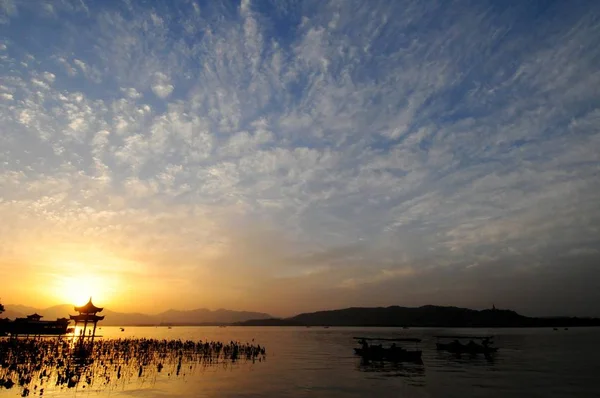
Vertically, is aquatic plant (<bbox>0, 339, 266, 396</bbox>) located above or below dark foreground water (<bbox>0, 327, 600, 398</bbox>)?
above

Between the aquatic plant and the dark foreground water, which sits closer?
the dark foreground water

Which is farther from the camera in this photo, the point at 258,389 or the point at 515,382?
the point at 515,382

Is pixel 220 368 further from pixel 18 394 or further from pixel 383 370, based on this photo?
pixel 18 394

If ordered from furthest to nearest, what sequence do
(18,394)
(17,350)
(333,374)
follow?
(17,350)
(333,374)
(18,394)

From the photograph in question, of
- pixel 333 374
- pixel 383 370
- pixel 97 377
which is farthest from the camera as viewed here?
pixel 383 370

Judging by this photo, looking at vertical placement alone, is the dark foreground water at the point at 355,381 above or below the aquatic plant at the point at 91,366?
below

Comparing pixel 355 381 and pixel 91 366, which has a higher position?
pixel 91 366

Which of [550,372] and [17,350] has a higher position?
[17,350]

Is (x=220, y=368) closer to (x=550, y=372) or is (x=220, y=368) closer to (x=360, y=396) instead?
(x=360, y=396)

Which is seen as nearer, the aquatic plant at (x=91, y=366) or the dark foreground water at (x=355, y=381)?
the dark foreground water at (x=355, y=381)

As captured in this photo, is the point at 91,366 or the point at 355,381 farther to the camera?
the point at 91,366

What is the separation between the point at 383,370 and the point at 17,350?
49725 mm

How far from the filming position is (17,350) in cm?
5284

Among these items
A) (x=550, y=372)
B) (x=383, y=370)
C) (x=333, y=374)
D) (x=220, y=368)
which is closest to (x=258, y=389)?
(x=333, y=374)
